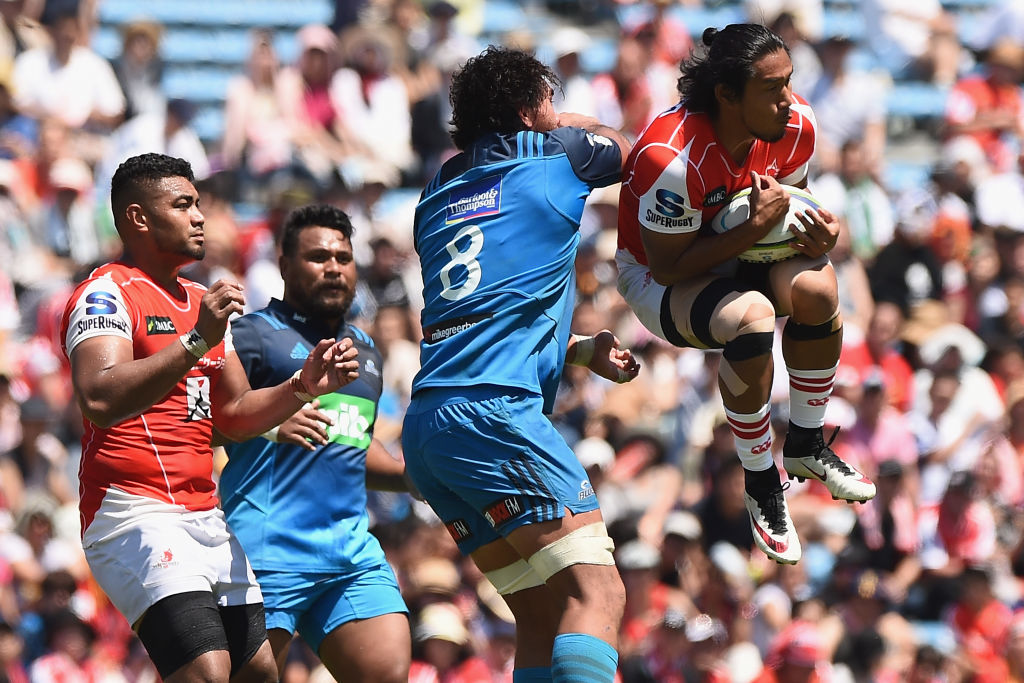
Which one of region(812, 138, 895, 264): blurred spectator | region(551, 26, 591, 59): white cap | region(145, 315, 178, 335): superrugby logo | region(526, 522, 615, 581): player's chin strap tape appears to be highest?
region(145, 315, 178, 335): superrugby logo

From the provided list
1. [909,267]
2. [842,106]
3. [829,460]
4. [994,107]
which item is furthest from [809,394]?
[994,107]

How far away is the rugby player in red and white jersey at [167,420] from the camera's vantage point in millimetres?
5434

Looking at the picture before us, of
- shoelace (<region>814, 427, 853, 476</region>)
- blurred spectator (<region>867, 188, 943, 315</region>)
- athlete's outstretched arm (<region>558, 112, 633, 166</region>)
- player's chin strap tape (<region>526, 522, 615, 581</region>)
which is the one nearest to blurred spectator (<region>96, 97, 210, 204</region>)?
blurred spectator (<region>867, 188, 943, 315</region>)

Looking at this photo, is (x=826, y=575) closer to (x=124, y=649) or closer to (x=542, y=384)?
(x=124, y=649)

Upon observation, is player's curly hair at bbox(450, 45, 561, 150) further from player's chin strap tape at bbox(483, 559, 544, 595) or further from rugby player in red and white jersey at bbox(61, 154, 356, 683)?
player's chin strap tape at bbox(483, 559, 544, 595)

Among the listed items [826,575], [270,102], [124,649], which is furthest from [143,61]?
[826,575]

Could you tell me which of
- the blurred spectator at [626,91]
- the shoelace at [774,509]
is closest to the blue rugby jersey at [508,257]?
the shoelace at [774,509]

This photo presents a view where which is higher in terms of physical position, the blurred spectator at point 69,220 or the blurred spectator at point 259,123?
the blurred spectator at point 259,123

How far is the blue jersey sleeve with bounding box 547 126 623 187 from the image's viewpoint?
5.54 meters

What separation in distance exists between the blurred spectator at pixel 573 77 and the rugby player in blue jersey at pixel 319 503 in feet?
20.3

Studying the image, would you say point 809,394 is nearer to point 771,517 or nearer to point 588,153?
point 771,517

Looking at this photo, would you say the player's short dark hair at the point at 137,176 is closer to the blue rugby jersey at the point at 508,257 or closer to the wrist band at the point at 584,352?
the blue rugby jersey at the point at 508,257

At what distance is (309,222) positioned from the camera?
7.08 metres

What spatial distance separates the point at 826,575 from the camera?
10594mm
